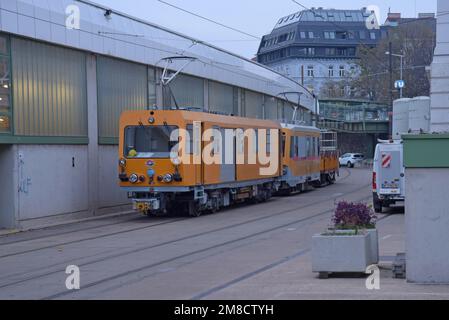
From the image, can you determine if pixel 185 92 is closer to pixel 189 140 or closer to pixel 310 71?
pixel 189 140

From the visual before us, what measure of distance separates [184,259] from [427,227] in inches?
231

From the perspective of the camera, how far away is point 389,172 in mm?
25406

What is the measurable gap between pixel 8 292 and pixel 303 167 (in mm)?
28127

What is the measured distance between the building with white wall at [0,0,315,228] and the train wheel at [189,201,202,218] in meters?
3.89

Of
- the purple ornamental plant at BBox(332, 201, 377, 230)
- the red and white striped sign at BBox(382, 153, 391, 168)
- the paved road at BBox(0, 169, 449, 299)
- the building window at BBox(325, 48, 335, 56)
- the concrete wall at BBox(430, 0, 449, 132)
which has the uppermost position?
the building window at BBox(325, 48, 335, 56)

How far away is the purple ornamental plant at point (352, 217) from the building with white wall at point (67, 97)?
1344cm

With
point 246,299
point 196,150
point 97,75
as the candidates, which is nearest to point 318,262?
point 246,299

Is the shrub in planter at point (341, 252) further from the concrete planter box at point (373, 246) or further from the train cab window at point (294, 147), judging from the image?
the train cab window at point (294, 147)

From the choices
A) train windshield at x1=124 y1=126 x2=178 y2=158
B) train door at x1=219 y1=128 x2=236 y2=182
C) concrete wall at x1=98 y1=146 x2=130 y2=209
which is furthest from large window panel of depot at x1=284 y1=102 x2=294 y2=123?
train windshield at x1=124 y1=126 x2=178 y2=158

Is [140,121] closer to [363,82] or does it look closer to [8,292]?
[8,292]

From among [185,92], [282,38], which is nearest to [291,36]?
[282,38]

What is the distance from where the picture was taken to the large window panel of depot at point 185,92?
116 ft

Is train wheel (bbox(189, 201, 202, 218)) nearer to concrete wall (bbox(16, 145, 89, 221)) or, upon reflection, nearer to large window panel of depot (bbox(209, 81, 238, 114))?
concrete wall (bbox(16, 145, 89, 221))

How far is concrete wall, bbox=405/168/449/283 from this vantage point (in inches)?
421
